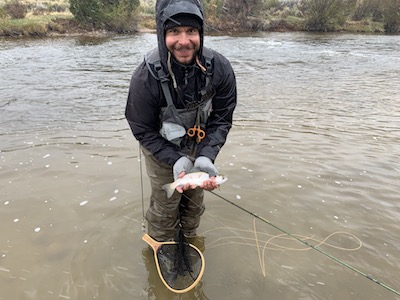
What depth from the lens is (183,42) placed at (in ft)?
9.52

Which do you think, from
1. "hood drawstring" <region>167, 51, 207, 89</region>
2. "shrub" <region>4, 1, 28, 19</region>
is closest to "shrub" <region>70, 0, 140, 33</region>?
"shrub" <region>4, 1, 28, 19</region>

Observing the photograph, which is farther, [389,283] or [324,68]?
[324,68]

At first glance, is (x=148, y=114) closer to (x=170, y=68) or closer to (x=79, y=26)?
(x=170, y=68)

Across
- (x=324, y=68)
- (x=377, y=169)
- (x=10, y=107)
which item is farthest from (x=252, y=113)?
(x=324, y=68)

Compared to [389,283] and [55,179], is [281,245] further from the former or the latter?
[55,179]

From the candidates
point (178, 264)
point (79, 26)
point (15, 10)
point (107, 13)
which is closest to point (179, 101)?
point (178, 264)

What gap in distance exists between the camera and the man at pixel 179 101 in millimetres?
2930

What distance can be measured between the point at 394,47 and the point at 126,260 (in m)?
29.6

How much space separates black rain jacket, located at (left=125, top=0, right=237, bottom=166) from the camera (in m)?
3.08

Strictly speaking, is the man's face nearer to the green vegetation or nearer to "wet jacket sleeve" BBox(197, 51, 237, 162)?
"wet jacket sleeve" BBox(197, 51, 237, 162)

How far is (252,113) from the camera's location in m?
9.71

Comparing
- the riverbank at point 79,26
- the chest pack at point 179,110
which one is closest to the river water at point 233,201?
the chest pack at point 179,110

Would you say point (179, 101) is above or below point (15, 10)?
above

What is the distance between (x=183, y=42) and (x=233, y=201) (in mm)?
3075
